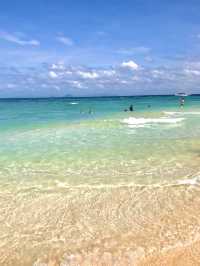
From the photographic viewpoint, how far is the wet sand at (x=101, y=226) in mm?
5887

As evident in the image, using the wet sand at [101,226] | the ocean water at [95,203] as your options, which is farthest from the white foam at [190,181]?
the wet sand at [101,226]

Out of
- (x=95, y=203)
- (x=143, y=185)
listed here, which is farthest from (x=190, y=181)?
(x=95, y=203)

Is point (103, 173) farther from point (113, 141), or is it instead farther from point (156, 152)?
point (113, 141)

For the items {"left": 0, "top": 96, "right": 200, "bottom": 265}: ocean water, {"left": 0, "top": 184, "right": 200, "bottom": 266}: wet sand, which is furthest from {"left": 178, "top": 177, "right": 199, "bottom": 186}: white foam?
{"left": 0, "top": 184, "right": 200, "bottom": 266}: wet sand

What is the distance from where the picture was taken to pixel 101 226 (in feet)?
23.0

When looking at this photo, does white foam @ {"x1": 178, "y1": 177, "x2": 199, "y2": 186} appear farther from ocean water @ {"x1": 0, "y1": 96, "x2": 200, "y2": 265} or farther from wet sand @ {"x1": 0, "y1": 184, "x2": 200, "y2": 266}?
wet sand @ {"x1": 0, "y1": 184, "x2": 200, "y2": 266}

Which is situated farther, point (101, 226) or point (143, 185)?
point (143, 185)

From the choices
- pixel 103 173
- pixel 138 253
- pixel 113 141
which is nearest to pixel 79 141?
pixel 113 141

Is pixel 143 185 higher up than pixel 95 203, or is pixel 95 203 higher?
pixel 143 185

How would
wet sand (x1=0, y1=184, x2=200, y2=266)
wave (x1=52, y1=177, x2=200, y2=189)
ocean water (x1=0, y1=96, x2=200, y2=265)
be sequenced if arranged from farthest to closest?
wave (x1=52, y1=177, x2=200, y2=189) < ocean water (x1=0, y1=96, x2=200, y2=265) < wet sand (x1=0, y1=184, x2=200, y2=266)

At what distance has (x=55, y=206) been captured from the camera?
8312 mm

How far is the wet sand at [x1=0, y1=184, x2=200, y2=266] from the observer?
5.89m

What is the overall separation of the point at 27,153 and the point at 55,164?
126 inches

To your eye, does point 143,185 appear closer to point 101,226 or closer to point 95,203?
point 95,203
